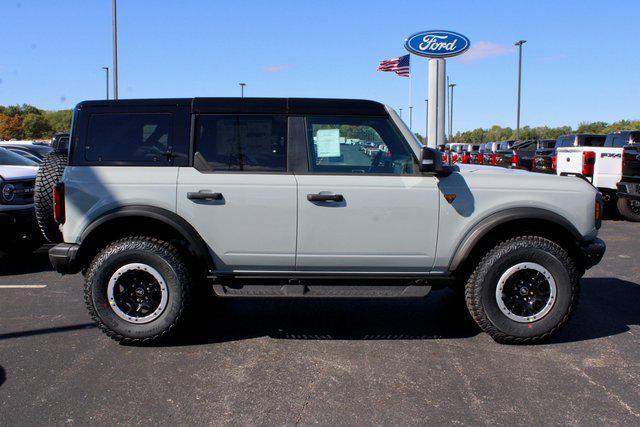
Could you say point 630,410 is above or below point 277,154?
below

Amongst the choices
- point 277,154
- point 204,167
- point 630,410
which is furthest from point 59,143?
point 630,410

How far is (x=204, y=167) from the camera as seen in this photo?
4.39 metres

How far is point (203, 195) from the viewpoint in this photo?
4.29 meters

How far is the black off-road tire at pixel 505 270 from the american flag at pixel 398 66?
62.9 feet

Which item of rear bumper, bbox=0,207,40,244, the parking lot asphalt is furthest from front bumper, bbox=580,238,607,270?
rear bumper, bbox=0,207,40,244

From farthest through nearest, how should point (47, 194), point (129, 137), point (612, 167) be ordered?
point (612, 167) → point (47, 194) → point (129, 137)

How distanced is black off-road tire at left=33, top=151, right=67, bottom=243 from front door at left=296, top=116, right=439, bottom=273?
2172 mm

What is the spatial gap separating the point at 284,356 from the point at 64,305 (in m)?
2.72

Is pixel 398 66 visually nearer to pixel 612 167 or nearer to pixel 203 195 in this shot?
pixel 612 167

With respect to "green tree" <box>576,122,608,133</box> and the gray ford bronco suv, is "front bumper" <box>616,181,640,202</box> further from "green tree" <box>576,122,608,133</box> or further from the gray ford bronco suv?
"green tree" <box>576,122,608,133</box>

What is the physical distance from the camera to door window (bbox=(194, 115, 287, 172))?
14.5 feet

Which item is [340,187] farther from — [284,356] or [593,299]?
[593,299]

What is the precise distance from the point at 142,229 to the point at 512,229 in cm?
309

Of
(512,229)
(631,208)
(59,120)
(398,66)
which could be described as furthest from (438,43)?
(59,120)
